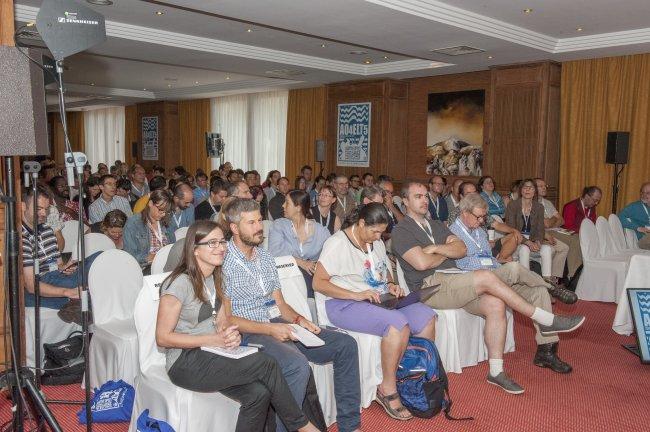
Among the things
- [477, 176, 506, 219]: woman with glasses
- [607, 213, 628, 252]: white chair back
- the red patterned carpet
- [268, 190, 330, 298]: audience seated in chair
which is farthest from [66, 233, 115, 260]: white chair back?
[607, 213, 628, 252]: white chair back

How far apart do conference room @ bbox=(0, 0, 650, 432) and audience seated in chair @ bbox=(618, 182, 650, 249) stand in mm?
25

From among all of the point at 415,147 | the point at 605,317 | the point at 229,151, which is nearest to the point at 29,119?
the point at 605,317

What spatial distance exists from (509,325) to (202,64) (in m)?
7.40

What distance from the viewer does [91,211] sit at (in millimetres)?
6570

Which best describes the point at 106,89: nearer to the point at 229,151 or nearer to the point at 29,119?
the point at 229,151

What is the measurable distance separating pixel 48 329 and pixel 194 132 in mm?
13573

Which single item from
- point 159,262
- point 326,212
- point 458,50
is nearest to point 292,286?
point 159,262

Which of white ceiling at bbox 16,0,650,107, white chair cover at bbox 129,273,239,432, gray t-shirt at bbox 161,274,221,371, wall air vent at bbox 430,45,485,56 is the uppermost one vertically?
white ceiling at bbox 16,0,650,107

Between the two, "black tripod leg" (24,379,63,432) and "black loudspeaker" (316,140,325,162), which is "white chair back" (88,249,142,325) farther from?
"black loudspeaker" (316,140,325,162)

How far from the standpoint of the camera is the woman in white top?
3.48 m

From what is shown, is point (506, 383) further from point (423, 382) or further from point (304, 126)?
point (304, 126)

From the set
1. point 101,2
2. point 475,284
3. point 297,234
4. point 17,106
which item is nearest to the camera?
point 17,106

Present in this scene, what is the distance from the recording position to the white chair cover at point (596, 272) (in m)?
6.17

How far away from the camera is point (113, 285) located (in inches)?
148
